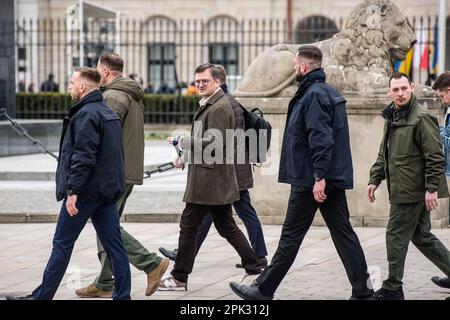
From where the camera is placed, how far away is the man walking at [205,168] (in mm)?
8539

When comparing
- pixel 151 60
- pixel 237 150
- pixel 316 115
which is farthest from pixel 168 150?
pixel 151 60

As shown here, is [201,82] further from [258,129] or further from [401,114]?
[401,114]

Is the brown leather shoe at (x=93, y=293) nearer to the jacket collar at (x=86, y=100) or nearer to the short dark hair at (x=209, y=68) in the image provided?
the jacket collar at (x=86, y=100)

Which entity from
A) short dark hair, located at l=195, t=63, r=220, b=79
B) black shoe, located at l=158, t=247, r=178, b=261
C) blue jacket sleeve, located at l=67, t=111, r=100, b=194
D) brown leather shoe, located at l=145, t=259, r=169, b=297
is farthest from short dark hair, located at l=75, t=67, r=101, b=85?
black shoe, located at l=158, t=247, r=178, b=261

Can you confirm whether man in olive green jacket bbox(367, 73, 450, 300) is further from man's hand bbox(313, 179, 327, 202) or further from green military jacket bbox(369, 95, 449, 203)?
man's hand bbox(313, 179, 327, 202)

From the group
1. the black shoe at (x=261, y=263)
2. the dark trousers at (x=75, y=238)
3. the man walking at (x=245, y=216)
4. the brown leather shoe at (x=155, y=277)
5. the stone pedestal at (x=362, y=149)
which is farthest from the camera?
the stone pedestal at (x=362, y=149)

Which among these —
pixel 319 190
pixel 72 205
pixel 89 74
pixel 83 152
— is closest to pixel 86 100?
pixel 89 74

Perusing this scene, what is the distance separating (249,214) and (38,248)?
2.30 meters


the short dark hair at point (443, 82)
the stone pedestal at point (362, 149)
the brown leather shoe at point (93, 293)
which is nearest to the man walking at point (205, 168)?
the brown leather shoe at point (93, 293)

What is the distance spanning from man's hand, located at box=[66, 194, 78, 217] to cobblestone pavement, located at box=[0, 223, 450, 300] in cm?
110

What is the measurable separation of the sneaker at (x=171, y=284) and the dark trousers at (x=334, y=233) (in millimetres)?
898

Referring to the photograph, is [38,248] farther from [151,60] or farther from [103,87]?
[151,60]

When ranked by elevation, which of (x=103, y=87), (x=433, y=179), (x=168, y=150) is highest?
(x=103, y=87)

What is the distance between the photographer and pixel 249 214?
31.8 ft
